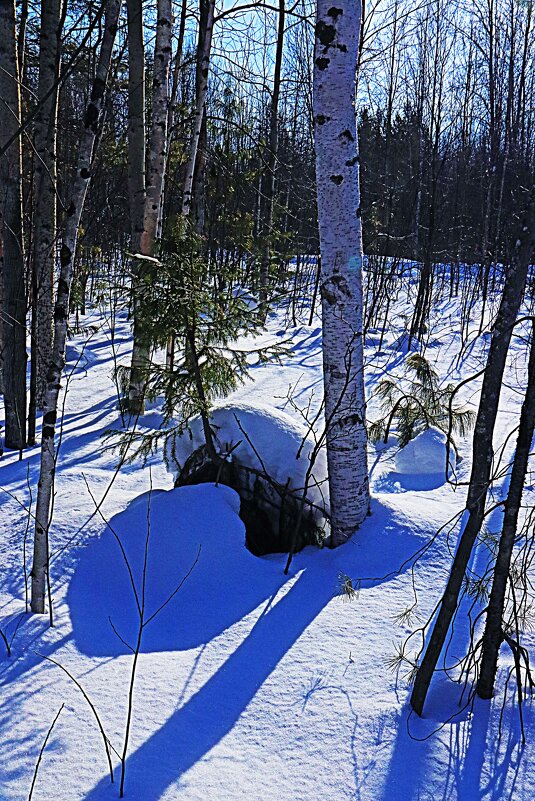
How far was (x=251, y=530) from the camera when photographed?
3.60 metres

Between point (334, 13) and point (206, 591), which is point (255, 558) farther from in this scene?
point (334, 13)

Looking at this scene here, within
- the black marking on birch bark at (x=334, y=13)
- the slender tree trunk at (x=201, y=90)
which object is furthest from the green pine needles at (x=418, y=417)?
the slender tree trunk at (x=201, y=90)

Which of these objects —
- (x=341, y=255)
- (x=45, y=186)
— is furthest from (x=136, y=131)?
(x=341, y=255)

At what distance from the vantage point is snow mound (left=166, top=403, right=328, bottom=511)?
3.60m

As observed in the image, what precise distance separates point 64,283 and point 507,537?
192cm

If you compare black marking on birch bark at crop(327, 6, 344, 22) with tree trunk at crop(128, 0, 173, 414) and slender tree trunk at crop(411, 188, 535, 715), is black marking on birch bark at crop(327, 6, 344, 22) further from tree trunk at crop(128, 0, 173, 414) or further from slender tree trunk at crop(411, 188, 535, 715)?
tree trunk at crop(128, 0, 173, 414)

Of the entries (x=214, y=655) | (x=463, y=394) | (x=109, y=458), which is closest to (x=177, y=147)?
(x=463, y=394)

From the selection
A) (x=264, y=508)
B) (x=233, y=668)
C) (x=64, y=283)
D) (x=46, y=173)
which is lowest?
(x=233, y=668)

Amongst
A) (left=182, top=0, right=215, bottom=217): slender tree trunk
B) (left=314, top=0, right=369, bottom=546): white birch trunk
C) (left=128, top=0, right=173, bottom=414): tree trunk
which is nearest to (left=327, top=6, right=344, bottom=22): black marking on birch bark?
(left=314, top=0, right=369, bottom=546): white birch trunk

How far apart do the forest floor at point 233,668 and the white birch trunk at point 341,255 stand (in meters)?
0.30

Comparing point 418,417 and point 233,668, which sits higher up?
point 418,417

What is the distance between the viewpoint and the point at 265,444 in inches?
145

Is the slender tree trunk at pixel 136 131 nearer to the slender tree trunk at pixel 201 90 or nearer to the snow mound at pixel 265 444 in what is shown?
the slender tree trunk at pixel 201 90

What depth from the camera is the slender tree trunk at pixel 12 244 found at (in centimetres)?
414
